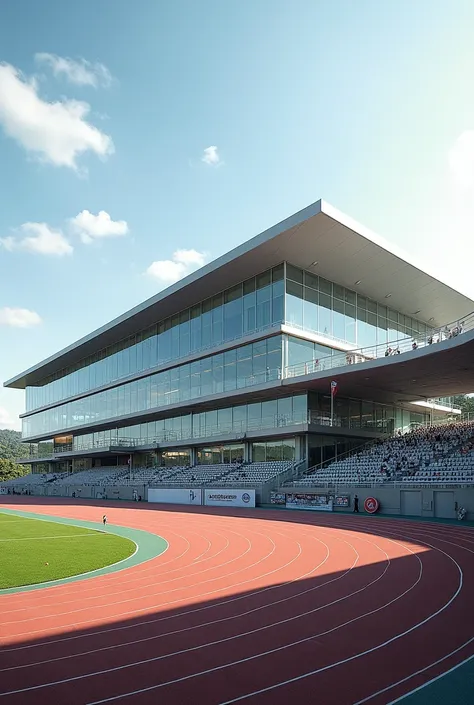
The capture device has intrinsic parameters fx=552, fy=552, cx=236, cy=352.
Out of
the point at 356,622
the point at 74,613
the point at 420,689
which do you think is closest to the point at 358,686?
the point at 420,689

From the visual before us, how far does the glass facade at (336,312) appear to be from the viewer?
4072 cm

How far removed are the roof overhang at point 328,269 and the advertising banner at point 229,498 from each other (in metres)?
16.1

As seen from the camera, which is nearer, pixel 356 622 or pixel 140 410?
pixel 356 622

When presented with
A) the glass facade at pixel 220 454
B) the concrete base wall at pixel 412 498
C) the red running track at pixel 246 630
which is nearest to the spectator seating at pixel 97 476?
the glass facade at pixel 220 454

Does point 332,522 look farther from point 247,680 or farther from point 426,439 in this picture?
point 247,680

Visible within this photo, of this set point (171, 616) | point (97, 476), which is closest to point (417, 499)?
point (171, 616)

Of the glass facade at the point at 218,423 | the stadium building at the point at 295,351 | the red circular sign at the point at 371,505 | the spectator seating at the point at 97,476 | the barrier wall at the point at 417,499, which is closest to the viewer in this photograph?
the barrier wall at the point at 417,499

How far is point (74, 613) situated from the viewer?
32.9ft

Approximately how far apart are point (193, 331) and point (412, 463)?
939 inches

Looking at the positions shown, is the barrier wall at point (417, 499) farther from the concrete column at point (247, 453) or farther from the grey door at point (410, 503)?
the concrete column at point (247, 453)

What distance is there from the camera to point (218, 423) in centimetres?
4791

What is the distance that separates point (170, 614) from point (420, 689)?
15.9ft

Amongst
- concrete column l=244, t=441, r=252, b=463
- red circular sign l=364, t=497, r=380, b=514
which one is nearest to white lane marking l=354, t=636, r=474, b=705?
red circular sign l=364, t=497, r=380, b=514

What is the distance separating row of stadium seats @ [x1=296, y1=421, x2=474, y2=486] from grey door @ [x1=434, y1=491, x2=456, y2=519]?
1.11 metres
